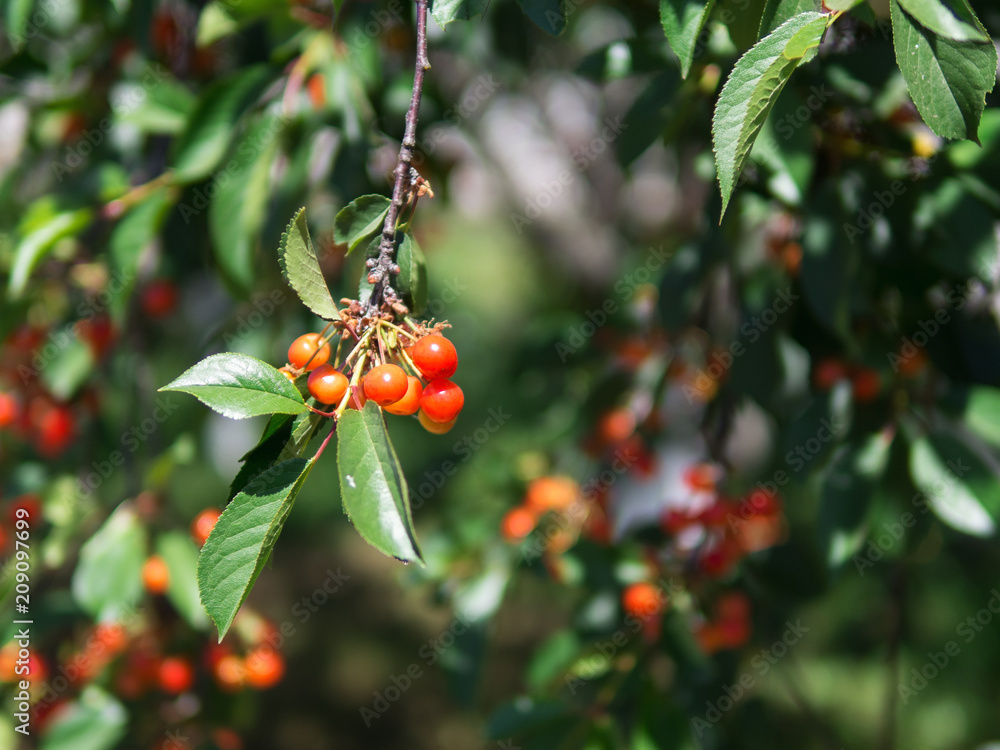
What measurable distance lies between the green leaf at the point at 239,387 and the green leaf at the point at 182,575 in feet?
2.33

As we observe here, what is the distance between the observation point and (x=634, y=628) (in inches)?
48.2

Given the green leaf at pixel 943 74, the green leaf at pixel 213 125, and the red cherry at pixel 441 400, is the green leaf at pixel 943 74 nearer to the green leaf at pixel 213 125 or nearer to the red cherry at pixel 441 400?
the red cherry at pixel 441 400

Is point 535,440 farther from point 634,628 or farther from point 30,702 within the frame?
point 30,702

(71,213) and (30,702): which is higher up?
(71,213)

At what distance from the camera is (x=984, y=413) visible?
98cm

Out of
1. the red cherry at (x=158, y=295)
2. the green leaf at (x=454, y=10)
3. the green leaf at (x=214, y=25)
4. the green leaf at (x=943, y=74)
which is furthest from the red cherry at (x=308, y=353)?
the red cherry at (x=158, y=295)

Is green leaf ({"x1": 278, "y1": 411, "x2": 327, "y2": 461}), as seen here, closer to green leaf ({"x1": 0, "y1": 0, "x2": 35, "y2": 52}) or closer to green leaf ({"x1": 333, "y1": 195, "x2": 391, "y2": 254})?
green leaf ({"x1": 333, "y1": 195, "x2": 391, "y2": 254})

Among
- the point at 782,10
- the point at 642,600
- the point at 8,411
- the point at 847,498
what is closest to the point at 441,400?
the point at 782,10

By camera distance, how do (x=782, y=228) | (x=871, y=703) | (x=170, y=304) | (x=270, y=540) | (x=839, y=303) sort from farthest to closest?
(x=871, y=703) → (x=170, y=304) → (x=782, y=228) → (x=839, y=303) → (x=270, y=540)

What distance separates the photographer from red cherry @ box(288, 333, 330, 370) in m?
→ 0.63

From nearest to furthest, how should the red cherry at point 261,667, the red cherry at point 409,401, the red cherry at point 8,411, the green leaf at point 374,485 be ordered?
the green leaf at point 374,485 → the red cherry at point 409,401 → the red cherry at point 261,667 → the red cherry at point 8,411

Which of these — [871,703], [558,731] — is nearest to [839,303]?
[558,731]

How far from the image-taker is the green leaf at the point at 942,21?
541 millimetres

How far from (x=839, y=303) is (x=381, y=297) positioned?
617mm
